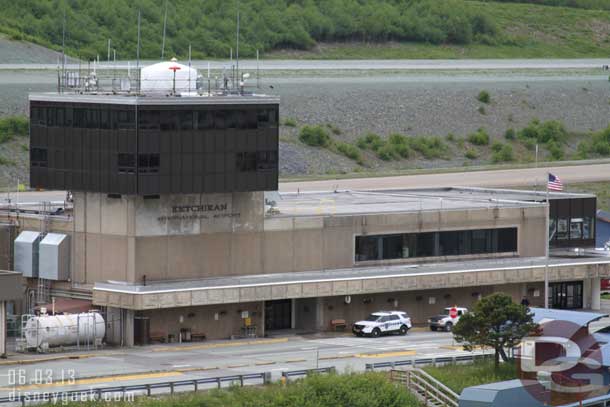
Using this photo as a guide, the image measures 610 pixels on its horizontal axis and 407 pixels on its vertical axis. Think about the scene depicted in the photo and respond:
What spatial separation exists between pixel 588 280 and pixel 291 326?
14.8 meters

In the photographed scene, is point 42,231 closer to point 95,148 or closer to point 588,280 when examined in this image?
point 95,148

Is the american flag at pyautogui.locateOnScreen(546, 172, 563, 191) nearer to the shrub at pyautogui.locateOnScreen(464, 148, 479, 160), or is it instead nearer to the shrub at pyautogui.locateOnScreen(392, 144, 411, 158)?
the shrub at pyautogui.locateOnScreen(392, 144, 411, 158)

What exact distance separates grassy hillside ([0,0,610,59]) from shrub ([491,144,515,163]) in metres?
31.8

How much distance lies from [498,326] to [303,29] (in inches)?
4605

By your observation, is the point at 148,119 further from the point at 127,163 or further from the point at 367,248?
the point at 367,248

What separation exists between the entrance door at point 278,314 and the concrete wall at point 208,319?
3.53 ft

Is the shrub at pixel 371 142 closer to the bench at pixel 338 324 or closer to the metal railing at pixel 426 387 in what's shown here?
the bench at pixel 338 324

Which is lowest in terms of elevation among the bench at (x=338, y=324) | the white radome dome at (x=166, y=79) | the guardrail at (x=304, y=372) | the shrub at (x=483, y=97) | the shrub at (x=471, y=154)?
the bench at (x=338, y=324)

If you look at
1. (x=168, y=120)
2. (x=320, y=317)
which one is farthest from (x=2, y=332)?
(x=320, y=317)

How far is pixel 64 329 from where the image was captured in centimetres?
5775

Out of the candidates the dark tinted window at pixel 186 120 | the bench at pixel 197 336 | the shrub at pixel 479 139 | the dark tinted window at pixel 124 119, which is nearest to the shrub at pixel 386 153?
the shrub at pixel 479 139

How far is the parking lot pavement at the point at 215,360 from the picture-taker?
168 feet

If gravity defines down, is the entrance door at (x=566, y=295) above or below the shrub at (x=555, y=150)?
below

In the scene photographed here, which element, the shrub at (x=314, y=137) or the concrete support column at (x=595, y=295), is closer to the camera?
the concrete support column at (x=595, y=295)
